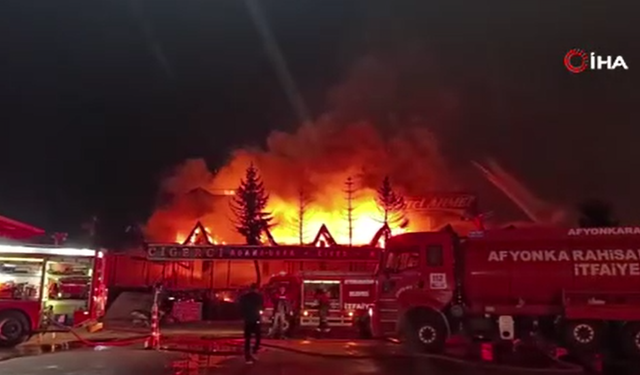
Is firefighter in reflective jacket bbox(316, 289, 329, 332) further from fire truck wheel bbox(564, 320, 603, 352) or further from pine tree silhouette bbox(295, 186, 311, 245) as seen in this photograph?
pine tree silhouette bbox(295, 186, 311, 245)

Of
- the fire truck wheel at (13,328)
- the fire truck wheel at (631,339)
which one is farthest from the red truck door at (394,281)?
the fire truck wheel at (13,328)

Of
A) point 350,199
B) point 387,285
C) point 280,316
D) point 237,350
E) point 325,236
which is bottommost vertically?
point 237,350

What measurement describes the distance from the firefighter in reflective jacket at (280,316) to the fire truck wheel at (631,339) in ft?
33.4

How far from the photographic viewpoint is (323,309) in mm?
22281

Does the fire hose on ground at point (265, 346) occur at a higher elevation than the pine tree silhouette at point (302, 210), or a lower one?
lower

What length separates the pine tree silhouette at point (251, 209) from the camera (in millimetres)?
58562

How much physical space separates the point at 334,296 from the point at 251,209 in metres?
38.6

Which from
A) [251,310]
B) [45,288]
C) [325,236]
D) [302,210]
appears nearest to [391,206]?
[302,210]

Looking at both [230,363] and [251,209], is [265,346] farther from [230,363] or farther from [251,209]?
[251,209]

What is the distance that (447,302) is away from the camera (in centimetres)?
1566

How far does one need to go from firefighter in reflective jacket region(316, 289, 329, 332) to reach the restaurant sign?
8970mm

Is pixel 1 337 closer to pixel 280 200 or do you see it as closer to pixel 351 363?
pixel 351 363

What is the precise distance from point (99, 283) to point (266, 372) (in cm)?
963

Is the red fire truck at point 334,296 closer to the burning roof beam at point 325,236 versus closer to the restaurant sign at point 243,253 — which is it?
the restaurant sign at point 243,253
